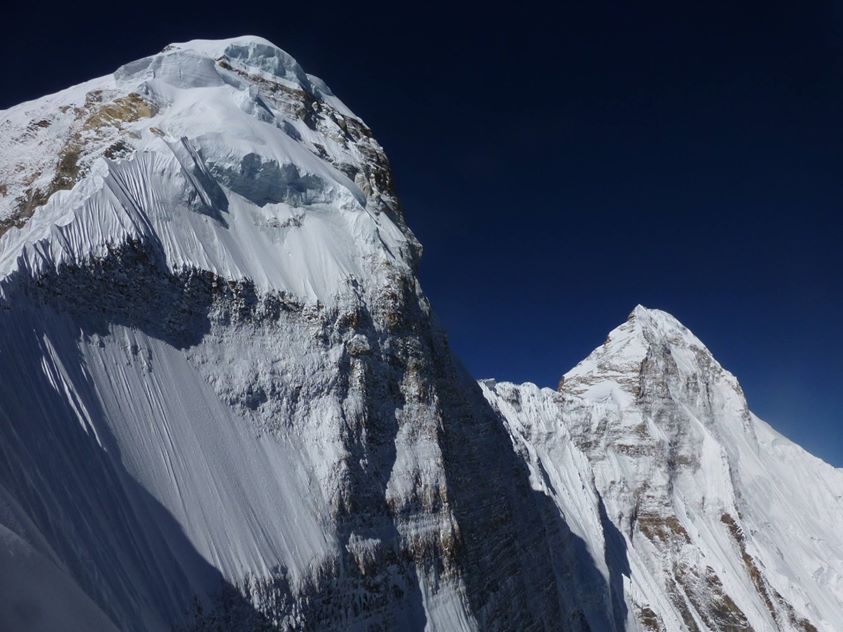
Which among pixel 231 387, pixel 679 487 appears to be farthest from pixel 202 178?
pixel 679 487

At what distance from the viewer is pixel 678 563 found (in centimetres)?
5294

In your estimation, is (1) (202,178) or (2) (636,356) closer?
(1) (202,178)

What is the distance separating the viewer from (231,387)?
39.2 ft

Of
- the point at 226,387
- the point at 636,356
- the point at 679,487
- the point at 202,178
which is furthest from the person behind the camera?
the point at 636,356

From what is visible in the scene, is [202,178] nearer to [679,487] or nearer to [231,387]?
[231,387]


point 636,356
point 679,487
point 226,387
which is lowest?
point 226,387

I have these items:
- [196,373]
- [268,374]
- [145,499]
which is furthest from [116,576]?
[268,374]

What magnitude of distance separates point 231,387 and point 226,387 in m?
0.12

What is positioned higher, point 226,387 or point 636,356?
point 636,356

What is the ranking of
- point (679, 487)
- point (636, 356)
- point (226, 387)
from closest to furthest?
1. point (226, 387)
2. point (679, 487)
3. point (636, 356)

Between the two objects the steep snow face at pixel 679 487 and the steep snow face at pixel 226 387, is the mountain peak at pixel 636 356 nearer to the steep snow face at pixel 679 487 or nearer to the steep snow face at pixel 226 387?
the steep snow face at pixel 679 487

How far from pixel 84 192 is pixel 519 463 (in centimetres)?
1910

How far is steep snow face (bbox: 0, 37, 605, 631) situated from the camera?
26.4 ft

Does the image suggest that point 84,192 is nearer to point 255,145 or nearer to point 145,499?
point 255,145
